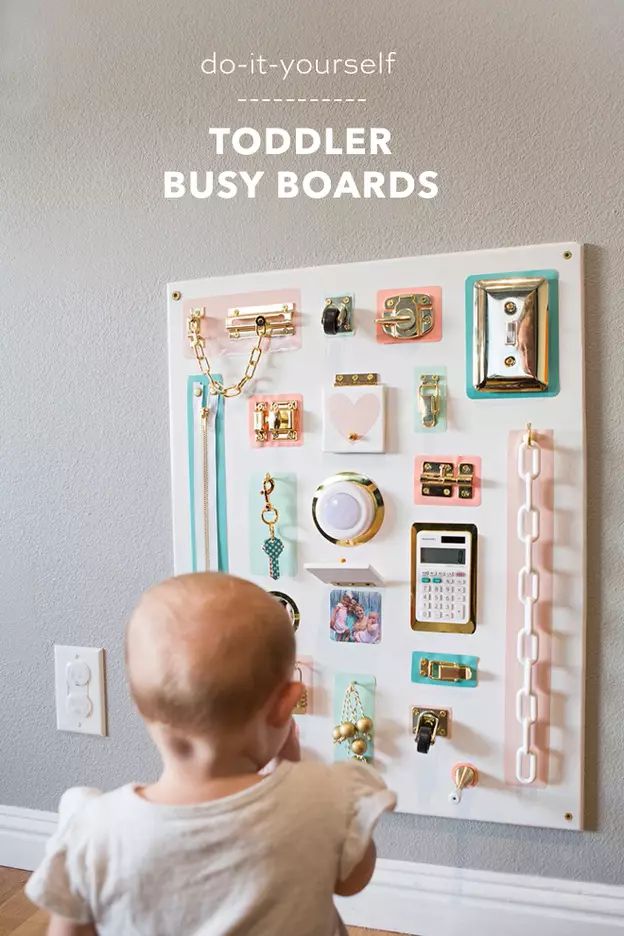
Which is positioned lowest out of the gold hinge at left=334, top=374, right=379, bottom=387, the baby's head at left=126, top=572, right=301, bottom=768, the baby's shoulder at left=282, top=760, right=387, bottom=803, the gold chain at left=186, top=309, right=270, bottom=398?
the baby's shoulder at left=282, top=760, right=387, bottom=803

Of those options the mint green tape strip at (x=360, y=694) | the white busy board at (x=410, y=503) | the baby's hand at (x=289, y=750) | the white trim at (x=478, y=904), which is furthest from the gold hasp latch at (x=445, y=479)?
the white trim at (x=478, y=904)

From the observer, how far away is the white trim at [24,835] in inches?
48.6

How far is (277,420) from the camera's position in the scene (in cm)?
106

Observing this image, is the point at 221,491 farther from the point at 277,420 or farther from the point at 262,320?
the point at 262,320

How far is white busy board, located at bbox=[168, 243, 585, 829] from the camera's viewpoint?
954mm

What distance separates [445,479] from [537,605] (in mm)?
207

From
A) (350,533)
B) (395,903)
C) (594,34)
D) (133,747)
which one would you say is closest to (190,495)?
(350,533)

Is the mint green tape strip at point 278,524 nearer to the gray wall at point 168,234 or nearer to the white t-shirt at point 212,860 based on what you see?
the gray wall at point 168,234

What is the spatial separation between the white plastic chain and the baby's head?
0.46 metres

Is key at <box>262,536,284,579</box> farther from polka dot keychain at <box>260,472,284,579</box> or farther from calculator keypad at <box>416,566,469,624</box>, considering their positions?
calculator keypad at <box>416,566,469,624</box>

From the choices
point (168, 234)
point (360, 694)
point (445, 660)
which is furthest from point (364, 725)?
point (168, 234)

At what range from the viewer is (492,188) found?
0.98 m

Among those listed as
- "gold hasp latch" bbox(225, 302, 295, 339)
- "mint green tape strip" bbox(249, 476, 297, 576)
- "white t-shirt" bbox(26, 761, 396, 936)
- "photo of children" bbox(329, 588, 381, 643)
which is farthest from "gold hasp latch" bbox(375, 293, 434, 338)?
"white t-shirt" bbox(26, 761, 396, 936)

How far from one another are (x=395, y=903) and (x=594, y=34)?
4.05ft
